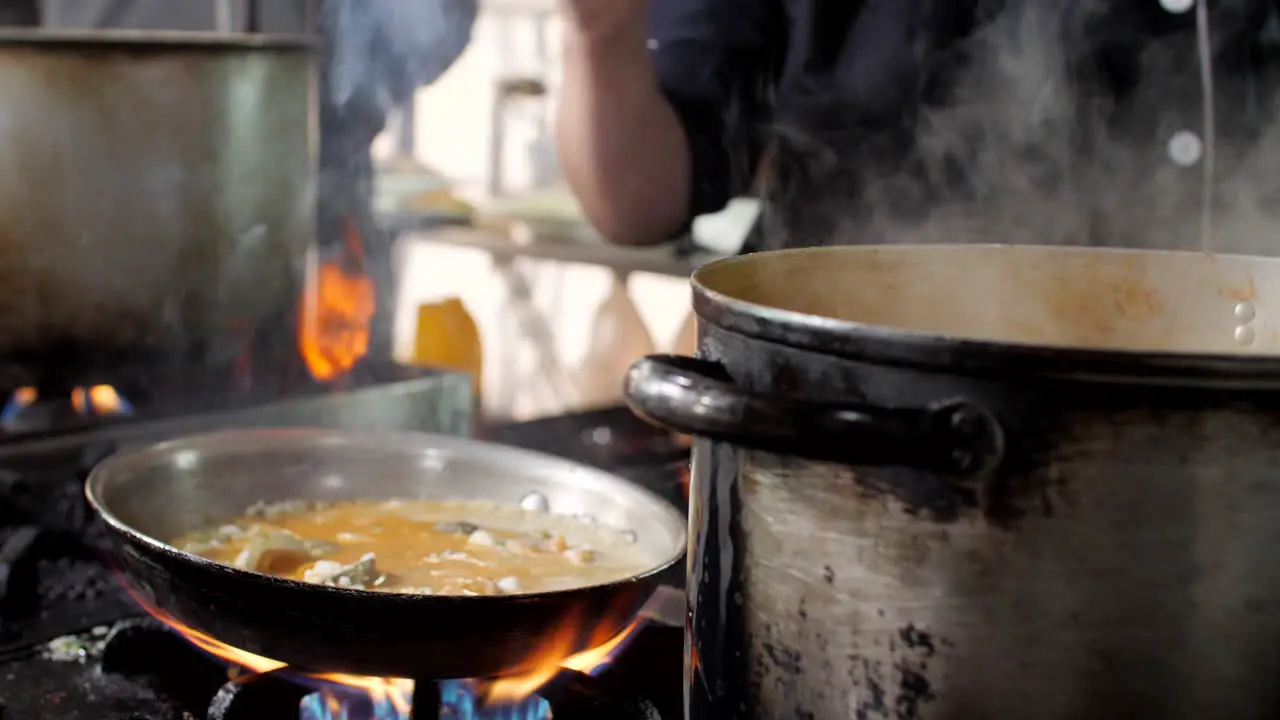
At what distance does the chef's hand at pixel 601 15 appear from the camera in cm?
174

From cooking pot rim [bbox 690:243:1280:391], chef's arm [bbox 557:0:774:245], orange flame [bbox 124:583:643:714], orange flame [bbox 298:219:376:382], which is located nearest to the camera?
cooking pot rim [bbox 690:243:1280:391]

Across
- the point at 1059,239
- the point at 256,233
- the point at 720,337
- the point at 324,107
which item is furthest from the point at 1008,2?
the point at 324,107

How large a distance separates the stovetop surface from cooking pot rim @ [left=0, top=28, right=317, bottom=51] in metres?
0.48

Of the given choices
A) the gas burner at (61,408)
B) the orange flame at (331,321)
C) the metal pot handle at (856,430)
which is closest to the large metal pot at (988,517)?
the metal pot handle at (856,430)

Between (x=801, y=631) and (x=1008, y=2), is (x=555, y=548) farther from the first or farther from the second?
(x=1008, y=2)

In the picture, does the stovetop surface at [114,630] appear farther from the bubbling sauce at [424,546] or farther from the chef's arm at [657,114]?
the chef's arm at [657,114]

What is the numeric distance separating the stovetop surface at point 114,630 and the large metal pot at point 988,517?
0.43m

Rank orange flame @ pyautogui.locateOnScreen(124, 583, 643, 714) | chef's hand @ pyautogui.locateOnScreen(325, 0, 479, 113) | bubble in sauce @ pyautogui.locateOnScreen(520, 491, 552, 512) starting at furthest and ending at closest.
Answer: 1. chef's hand @ pyautogui.locateOnScreen(325, 0, 479, 113)
2. bubble in sauce @ pyautogui.locateOnScreen(520, 491, 552, 512)
3. orange flame @ pyautogui.locateOnScreen(124, 583, 643, 714)

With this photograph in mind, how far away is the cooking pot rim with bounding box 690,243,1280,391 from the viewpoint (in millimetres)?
481

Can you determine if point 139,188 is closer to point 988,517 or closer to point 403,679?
point 403,679

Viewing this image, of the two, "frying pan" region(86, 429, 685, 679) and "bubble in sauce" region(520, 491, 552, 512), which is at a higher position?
"frying pan" region(86, 429, 685, 679)

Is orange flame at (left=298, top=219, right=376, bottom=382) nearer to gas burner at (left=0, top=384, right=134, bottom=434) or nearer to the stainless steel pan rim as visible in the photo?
gas burner at (left=0, top=384, right=134, bottom=434)

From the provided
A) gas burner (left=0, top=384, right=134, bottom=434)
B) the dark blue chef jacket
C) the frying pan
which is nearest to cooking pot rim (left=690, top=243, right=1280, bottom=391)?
the frying pan

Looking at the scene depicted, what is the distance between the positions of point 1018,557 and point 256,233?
1.47 m
